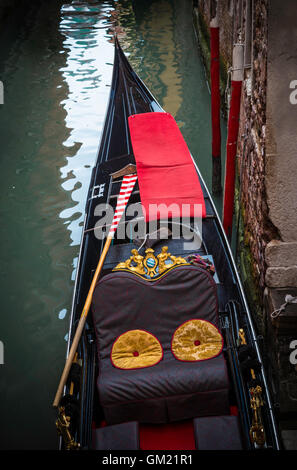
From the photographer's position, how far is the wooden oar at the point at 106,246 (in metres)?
Result: 2.06

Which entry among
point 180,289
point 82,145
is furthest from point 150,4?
point 180,289

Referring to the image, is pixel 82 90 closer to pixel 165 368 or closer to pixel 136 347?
pixel 136 347

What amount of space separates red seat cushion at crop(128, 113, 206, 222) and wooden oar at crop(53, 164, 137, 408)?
135 millimetres

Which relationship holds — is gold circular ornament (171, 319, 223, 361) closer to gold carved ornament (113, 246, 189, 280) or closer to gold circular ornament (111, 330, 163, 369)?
gold circular ornament (111, 330, 163, 369)

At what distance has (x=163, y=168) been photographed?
339cm

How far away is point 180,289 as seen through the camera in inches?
82.2

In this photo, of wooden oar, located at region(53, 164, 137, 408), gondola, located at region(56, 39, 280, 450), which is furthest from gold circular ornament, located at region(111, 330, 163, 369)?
wooden oar, located at region(53, 164, 137, 408)

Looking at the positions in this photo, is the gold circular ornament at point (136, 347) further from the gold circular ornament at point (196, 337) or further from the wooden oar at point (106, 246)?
the wooden oar at point (106, 246)

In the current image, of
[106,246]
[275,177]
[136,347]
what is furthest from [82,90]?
[136,347]

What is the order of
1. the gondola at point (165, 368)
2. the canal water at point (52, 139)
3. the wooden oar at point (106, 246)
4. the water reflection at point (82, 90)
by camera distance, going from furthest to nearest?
the water reflection at point (82, 90) < the canal water at point (52, 139) < the wooden oar at point (106, 246) < the gondola at point (165, 368)

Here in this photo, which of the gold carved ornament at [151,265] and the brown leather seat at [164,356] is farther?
the gold carved ornament at [151,265]

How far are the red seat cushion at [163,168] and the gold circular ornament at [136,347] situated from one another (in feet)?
3.46

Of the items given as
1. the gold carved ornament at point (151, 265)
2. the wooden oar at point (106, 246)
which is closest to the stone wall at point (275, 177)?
the gold carved ornament at point (151, 265)
